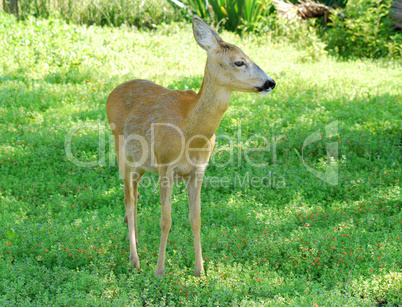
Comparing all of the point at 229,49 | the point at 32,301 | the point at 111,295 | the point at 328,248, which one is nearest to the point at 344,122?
the point at 328,248

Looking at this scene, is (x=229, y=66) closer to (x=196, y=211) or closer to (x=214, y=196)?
(x=196, y=211)

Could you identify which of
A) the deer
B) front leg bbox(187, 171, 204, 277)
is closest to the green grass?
front leg bbox(187, 171, 204, 277)

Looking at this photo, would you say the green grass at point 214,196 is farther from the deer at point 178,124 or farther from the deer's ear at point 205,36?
the deer's ear at point 205,36

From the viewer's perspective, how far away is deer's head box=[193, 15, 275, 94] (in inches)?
170

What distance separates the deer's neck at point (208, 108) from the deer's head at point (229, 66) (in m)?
0.06

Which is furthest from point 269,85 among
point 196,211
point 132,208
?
point 132,208

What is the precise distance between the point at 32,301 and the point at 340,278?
3.08m

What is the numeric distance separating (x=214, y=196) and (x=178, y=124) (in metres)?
2.23

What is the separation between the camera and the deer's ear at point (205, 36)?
4.32 meters

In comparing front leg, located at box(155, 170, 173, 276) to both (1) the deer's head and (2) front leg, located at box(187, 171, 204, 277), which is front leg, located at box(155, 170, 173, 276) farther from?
(1) the deer's head

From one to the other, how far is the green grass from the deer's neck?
4.98 ft

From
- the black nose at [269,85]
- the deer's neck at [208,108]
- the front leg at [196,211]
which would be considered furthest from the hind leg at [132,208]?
the black nose at [269,85]

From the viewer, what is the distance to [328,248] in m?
5.42

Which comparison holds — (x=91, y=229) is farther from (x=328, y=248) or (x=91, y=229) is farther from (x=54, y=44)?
(x=54, y=44)
